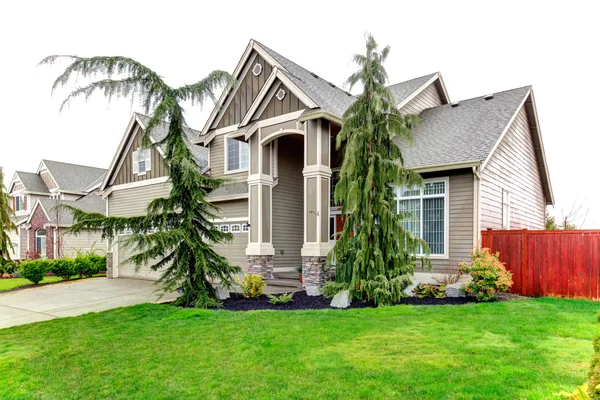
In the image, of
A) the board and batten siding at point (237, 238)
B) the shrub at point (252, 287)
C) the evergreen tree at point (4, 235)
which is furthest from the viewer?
the evergreen tree at point (4, 235)

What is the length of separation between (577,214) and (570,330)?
19.1 metres

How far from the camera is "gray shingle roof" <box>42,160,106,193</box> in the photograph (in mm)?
29781

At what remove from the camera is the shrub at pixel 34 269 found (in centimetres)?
1495

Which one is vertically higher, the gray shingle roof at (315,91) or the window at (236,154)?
the gray shingle roof at (315,91)

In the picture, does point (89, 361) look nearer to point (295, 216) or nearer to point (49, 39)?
point (295, 216)

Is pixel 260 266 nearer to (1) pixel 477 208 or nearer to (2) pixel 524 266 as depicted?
(1) pixel 477 208

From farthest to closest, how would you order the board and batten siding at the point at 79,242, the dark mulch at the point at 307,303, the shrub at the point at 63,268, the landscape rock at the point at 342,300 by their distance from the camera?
the board and batten siding at the point at 79,242 < the shrub at the point at 63,268 < the dark mulch at the point at 307,303 < the landscape rock at the point at 342,300

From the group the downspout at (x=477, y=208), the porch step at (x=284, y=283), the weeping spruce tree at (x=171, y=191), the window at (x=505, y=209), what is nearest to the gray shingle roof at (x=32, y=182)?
the weeping spruce tree at (x=171, y=191)

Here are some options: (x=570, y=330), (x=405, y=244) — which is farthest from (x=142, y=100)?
(x=570, y=330)

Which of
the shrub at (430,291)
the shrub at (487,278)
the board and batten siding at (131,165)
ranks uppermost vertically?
the board and batten siding at (131,165)

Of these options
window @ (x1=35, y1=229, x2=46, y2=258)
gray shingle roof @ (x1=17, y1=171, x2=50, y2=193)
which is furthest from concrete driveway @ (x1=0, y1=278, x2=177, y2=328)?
gray shingle roof @ (x1=17, y1=171, x2=50, y2=193)

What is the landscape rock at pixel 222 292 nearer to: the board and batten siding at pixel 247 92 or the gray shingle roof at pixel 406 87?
the board and batten siding at pixel 247 92

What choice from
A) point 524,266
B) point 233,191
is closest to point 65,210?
point 233,191

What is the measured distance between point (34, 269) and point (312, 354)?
15.1m
